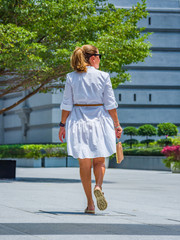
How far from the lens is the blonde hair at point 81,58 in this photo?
6.88 metres

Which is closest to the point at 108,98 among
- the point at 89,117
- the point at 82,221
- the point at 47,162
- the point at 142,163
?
the point at 89,117

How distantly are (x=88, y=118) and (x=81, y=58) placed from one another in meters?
0.78

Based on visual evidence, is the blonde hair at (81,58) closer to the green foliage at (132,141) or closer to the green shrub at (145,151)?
the green shrub at (145,151)

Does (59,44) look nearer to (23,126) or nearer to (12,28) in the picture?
(12,28)

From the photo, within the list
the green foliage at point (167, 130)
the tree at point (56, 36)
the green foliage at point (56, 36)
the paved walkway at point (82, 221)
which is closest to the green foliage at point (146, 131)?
the green foliage at point (167, 130)

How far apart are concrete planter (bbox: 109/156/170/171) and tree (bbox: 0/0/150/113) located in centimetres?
1139

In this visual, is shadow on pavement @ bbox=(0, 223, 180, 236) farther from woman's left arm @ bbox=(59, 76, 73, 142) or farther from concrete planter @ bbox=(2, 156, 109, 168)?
concrete planter @ bbox=(2, 156, 109, 168)

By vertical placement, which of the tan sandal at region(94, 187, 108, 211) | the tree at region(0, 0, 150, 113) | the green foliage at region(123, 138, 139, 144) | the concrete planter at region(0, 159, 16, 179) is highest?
the tree at region(0, 0, 150, 113)

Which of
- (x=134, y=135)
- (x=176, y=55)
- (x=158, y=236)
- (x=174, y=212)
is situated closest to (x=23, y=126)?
(x=134, y=135)

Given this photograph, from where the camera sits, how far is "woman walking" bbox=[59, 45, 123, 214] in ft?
22.2

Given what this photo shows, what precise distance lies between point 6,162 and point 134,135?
56.3 ft

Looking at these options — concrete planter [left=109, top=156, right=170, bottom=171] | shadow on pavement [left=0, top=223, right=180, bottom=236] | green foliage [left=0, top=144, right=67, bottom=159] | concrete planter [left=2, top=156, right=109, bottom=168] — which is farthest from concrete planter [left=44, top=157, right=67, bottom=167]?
shadow on pavement [left=0, top=223, right=180, bottom=236]

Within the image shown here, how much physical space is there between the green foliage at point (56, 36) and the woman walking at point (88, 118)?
332 inches

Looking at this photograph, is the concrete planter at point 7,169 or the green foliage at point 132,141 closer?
the concrete planter at point 7,169
